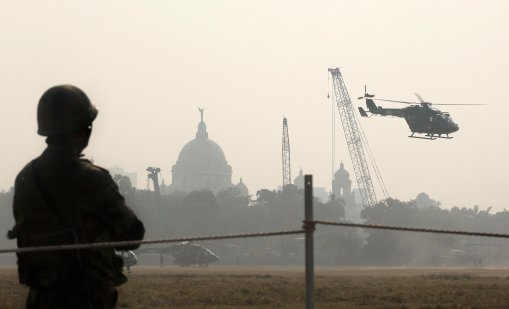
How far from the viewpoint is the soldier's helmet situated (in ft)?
20.5

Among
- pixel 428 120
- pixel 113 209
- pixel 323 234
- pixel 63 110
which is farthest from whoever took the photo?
pixel 323 234

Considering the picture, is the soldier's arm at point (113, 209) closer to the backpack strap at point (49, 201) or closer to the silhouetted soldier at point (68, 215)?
the silhouetted soldier at point (68, 215)

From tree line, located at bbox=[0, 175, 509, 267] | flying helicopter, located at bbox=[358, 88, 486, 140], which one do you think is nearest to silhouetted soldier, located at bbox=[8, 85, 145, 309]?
flying helicopter, located at bbox=[358, 88, 486, 140]

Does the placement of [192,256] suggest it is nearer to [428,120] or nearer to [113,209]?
[428,120]

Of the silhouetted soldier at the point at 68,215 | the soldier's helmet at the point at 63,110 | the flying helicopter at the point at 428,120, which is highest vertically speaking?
the flying helicopter at the point at 428,120

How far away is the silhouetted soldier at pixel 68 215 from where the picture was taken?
6098 millimetres

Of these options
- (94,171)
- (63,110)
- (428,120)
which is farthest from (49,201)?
(428,120)

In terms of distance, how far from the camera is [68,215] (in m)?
6.11

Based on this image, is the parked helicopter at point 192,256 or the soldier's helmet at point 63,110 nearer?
the soldier's helmet at point 63,110

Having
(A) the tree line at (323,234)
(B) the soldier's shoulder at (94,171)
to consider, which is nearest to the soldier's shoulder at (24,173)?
(B) the soldier's shoulder at (94,171)

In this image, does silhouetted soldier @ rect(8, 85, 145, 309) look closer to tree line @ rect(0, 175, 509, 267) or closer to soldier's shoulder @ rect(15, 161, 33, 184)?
soldier's shoulder @ rect(15, 161, 33, 184)

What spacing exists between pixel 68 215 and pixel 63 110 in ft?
1.98

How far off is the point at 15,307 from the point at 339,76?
180212 millimetres

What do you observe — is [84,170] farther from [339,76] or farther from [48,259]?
[339,76]
